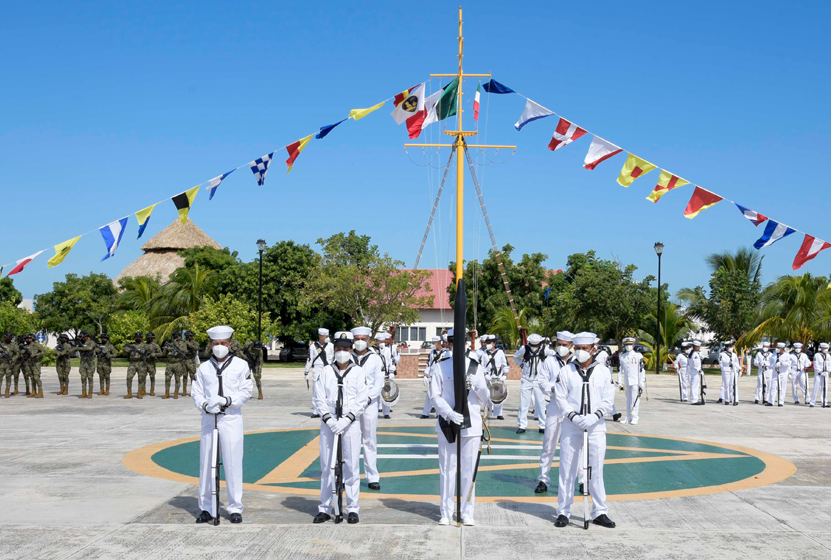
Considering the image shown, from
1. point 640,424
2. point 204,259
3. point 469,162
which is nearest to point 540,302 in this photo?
point 204,259

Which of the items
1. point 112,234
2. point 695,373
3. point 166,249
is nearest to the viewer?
point 112,234

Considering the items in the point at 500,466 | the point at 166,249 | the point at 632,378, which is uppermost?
the point at 166,249

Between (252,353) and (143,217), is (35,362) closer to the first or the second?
(252,353)

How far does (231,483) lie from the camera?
779 centimetres

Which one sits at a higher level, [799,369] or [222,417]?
[799,369]

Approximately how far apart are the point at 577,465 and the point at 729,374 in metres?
16.0

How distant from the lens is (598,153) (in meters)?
15.9

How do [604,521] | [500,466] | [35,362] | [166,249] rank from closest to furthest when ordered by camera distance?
1. [604,521]
2. [500,466]
3. [35,362]
4. [166,249]

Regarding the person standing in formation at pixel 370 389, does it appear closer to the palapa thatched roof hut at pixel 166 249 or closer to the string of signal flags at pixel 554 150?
the string of signal flags at pixel 554 150

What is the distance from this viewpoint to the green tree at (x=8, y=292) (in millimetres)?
65188

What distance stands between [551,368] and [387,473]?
292 centimetres

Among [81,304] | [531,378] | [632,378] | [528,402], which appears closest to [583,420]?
[531,378]

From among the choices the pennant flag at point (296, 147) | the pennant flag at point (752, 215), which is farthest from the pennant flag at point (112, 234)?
the pennant flag at point (752, 215)

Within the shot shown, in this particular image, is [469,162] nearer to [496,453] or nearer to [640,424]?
[640,424]
